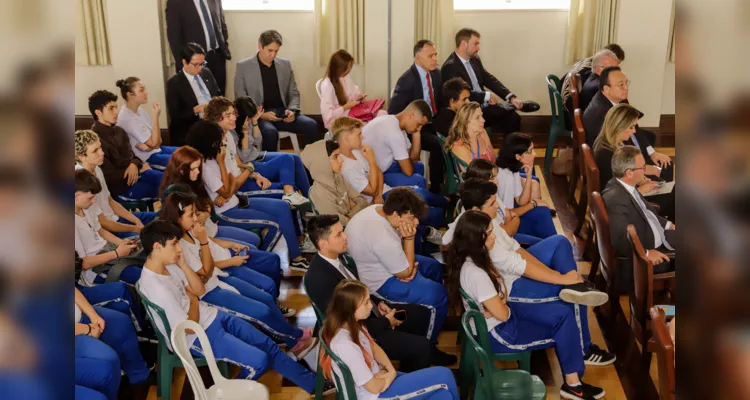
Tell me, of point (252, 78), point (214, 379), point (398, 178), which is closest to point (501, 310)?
point (214, 379)

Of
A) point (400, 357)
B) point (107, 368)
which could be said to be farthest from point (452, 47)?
point (107, 368)

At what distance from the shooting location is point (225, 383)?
129 inches

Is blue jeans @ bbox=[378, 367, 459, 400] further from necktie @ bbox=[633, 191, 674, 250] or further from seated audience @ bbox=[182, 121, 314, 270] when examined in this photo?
seated audience @ bbox=[182, 121, 314, 270]

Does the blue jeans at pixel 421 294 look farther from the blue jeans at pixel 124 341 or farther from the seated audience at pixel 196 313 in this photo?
the blue jeans at pixel 124 341

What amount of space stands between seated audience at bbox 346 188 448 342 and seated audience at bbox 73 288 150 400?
1.15 meters

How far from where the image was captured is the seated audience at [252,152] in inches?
222

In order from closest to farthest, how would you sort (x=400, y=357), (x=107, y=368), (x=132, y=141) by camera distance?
(x=107, y=368), (x=400, y=357), (x=132, y=141)

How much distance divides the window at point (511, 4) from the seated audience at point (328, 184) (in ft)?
12.5

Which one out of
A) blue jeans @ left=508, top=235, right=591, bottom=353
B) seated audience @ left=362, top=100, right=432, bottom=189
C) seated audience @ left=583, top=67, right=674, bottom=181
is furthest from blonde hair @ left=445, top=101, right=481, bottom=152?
blue jeans @ left=508, top=235, right=591, bottom=353

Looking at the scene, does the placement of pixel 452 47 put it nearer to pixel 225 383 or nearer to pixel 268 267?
pixel 268 267

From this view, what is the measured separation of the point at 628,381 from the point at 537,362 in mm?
469

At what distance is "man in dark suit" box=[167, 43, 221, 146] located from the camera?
20.1ft

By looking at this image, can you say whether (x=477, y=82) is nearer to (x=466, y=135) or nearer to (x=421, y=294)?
(x=466, y=135)

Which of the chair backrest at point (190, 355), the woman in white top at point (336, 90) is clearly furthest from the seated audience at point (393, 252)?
the woman in white top at point (336, 90)
